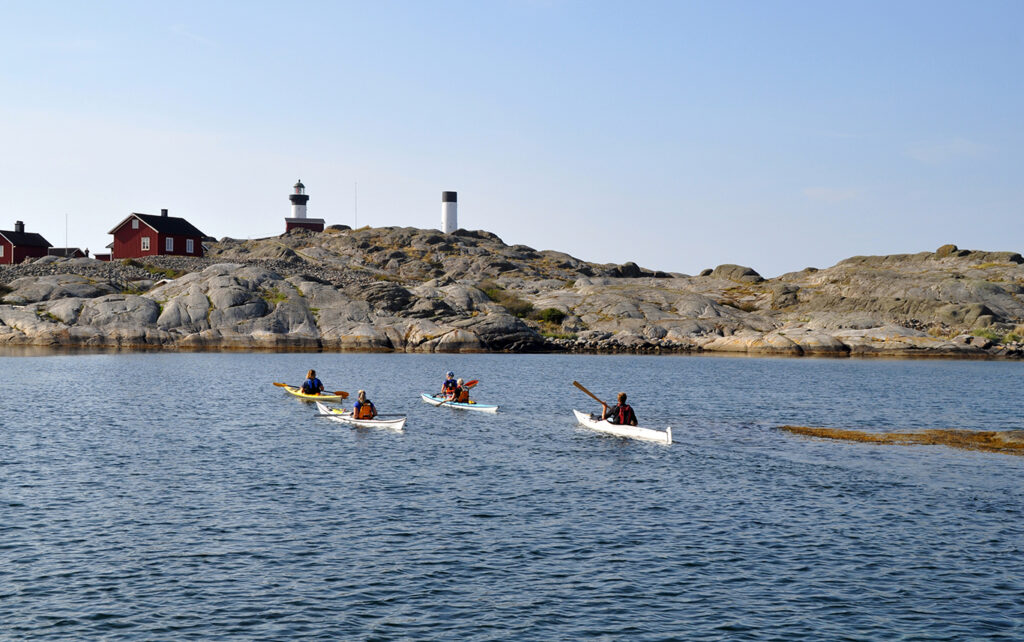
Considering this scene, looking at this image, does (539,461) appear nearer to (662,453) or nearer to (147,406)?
(662,453)

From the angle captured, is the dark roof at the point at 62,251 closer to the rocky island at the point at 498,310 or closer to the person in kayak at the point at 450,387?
the rocky island at the point at 498,310

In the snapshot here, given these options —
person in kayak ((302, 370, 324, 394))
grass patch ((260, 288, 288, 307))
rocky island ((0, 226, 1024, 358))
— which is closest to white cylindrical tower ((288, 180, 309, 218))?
rocky island ((0, 226, 1024, 358))

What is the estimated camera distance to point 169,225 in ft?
433

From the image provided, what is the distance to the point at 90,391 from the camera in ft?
191

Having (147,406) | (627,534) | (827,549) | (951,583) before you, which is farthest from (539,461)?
(147,406)

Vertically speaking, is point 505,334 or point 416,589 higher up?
point 505,334

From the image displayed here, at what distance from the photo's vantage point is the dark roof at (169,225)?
129375 millimetres

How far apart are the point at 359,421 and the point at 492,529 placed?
21216 mm

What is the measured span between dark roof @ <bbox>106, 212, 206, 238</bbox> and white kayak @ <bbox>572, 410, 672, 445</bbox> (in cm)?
10276

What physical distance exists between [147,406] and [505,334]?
2307 inches

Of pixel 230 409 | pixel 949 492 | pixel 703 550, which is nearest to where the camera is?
pixel 703 550

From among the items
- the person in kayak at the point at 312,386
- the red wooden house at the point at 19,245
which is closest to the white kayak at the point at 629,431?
the person in kayak at the point at 312,386

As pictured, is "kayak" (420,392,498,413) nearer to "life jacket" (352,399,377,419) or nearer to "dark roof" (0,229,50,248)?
"life jacket" (352,399,377,419)

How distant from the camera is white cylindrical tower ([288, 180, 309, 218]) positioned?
17750cm
